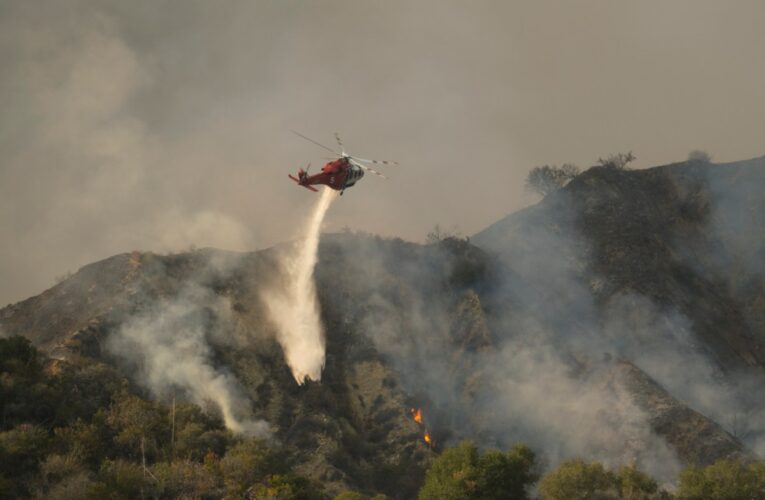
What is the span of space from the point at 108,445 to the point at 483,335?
39.2 m

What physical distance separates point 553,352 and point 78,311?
151ft

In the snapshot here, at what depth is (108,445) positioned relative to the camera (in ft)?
163

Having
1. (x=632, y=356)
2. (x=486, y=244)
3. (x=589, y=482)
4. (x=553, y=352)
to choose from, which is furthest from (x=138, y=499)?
(x=486, y=244)

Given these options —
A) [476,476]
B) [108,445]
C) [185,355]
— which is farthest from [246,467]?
[185,355]

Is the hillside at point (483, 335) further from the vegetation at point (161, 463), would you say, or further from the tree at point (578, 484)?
the tree at point (578, 484)

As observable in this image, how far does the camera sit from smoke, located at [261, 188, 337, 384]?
230 feet

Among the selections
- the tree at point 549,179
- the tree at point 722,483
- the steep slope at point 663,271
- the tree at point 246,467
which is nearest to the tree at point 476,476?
the tree at point 722,483

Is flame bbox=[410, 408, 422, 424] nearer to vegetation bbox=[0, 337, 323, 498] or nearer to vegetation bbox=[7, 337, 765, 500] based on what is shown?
vegetation bbox=[0, 337, 323, 498]

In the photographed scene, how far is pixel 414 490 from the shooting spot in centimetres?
5862

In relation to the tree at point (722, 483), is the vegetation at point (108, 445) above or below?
above

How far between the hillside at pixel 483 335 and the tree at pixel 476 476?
9.94 metres

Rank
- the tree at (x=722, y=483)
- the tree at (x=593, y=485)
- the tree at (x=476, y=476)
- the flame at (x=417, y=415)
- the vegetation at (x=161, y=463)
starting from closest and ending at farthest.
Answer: the vegetation at (x=161, y=463)
the tree at (x=722, y=483)
the tree at (x=476, y=476)
the tree at (x=593, y=485)
the flame at (x=417, y=415)

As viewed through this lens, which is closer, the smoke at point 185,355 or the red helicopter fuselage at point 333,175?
the red helicopter fuselage at point 333,175

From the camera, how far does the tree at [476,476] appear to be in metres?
46.9
